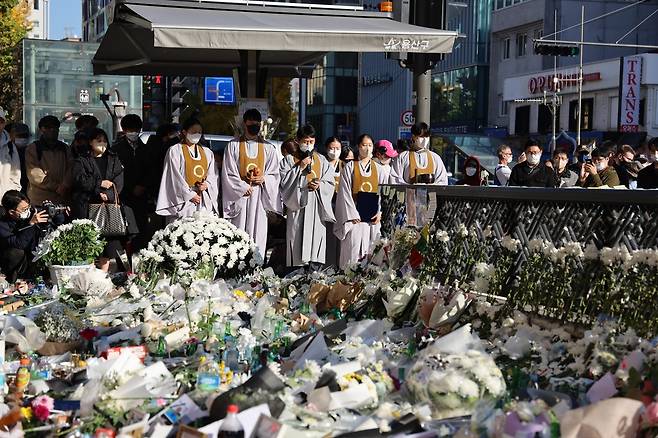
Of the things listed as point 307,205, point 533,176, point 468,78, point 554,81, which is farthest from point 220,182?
point 468,78

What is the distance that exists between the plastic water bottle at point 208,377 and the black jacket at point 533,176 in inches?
277

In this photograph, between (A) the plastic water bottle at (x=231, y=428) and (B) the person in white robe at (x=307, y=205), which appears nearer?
(A) the plastic water bottle at (x=231, y=428)

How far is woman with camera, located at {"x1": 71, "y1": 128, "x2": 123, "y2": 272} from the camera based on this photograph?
459 inches

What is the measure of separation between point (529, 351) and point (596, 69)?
155 ft

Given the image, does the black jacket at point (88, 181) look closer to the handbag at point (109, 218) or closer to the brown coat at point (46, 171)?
the handbag at point (109, 218)

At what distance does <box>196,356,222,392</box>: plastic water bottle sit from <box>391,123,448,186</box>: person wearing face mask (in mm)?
6455

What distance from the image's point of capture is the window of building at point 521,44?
61.7 meters

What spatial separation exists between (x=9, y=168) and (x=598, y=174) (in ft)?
23.8

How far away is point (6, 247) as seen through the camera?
11352 mm

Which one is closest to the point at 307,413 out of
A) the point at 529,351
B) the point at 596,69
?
the point at 529,351

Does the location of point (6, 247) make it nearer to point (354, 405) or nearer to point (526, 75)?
point (354, 405)

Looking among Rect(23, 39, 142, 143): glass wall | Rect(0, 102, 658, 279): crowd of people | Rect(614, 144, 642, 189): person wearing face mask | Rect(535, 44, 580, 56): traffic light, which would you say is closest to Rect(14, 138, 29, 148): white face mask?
Rect(0, 102, 658, 279): crowd of people

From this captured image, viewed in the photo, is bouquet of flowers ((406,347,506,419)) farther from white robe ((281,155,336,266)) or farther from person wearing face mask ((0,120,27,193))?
person wearing face mask ((0,120,27,193))

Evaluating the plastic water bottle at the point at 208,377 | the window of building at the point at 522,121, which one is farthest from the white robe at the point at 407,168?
the window of building at the point at 522,121
